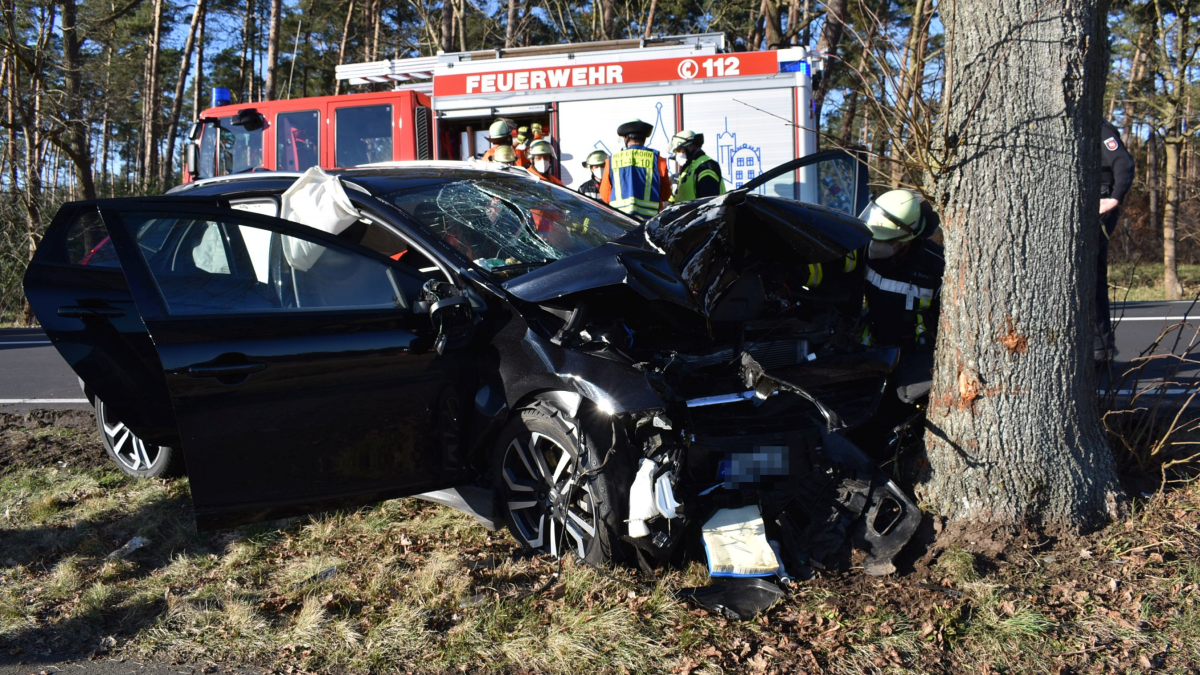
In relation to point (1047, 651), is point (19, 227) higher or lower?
higher

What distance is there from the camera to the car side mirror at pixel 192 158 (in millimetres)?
10242

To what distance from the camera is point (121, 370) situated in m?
3.79

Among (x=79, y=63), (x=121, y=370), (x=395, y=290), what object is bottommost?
(x=121, y=370)

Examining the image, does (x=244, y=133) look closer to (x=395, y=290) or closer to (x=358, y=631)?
(x=395, y=290)

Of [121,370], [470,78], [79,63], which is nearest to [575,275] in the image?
[121,370]

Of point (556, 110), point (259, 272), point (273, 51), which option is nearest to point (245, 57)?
point (273, 51)

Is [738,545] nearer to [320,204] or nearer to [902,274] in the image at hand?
[902,274]

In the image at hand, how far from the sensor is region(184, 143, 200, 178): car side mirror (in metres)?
10.2

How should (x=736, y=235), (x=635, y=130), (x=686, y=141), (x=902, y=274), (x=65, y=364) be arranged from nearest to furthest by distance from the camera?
(x=736, y=235)
(x=902, y=274)
(x=686, y=141)
(x=635, y=130)
(x=65, y=364)

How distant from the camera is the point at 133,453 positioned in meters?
4.81

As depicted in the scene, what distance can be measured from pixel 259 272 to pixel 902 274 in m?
3.17

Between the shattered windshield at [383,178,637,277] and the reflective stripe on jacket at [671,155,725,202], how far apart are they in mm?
2583

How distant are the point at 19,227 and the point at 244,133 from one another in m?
8.49

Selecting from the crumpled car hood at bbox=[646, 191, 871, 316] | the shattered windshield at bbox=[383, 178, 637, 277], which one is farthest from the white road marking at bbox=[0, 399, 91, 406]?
the crumpled car hood at bbox=[646, 191, 871, 316]
